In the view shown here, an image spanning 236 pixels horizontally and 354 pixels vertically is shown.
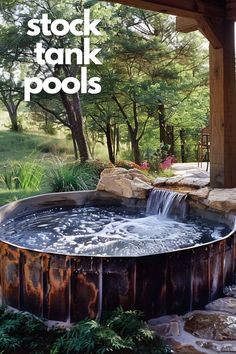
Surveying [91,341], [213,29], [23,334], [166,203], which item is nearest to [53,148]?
[166,203]

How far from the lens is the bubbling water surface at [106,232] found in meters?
3.43

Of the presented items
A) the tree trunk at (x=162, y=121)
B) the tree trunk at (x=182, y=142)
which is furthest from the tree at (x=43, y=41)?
the tree trunk at (x=182, y=142)

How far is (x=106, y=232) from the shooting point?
13.0ft

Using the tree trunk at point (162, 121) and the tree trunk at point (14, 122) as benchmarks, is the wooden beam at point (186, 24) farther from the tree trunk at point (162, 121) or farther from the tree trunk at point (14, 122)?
the tree trunk at point (14, 122)

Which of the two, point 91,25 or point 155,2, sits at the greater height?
point 91,25

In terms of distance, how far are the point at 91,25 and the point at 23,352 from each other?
7.11 metres

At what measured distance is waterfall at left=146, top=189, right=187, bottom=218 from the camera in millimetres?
4410

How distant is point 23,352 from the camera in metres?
2.00

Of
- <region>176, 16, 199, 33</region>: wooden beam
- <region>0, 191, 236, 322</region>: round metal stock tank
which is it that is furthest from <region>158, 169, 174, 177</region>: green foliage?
<region>0, 191, 236, 322</region>: round metal stock tank

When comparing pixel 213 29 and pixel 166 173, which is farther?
pixel 166 173

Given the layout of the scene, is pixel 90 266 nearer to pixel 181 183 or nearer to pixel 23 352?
pixel 23 352

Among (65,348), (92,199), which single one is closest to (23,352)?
(65,348)

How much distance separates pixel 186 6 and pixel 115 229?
8.15 ft

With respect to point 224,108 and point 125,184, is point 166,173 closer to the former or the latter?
point 125,184
